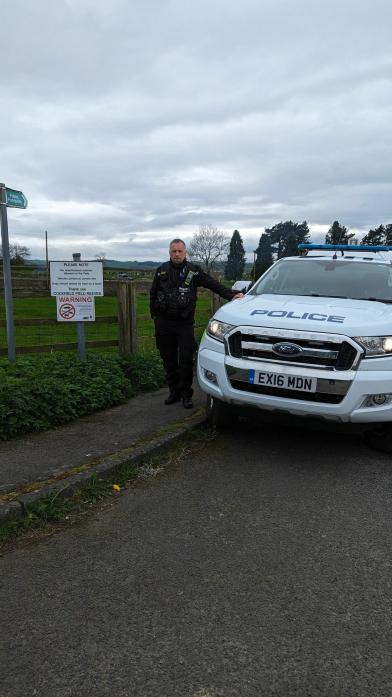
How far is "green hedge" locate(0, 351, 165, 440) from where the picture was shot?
4930mm

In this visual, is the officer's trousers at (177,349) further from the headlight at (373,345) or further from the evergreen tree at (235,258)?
the evergreen tree at (235,258)

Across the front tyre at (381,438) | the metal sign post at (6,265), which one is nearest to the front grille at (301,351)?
the front tyre at (381,438)

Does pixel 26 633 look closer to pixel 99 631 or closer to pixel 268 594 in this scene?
pixel 99 631

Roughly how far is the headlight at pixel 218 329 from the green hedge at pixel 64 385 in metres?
1.69

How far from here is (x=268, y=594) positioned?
262 centimetres

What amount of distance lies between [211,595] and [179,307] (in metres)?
3.68

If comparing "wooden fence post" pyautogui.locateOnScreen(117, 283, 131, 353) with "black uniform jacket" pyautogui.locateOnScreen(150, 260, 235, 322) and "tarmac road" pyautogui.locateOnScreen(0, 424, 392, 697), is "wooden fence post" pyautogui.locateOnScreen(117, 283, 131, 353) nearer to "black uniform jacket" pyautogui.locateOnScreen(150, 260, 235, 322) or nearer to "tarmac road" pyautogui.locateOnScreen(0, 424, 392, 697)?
"black uniform jacket" pyautogui.locateOnScreen(150, 260, 235, 322)

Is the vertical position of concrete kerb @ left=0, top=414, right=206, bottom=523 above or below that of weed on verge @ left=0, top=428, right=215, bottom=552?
above

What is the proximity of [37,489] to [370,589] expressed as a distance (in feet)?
7.28

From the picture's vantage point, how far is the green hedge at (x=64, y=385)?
4.93 m

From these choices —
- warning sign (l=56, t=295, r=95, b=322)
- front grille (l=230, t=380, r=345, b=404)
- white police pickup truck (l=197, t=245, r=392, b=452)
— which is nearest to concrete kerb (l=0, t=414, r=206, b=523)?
white police pickup truck (l=197, t=245, r=392, b=452)

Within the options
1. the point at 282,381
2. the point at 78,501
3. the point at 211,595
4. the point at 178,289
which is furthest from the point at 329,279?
the point at 211,595

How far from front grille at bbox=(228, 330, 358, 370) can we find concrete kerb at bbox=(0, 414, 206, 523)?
1.03 meters

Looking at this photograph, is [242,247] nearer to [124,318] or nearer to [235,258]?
[235,258]
